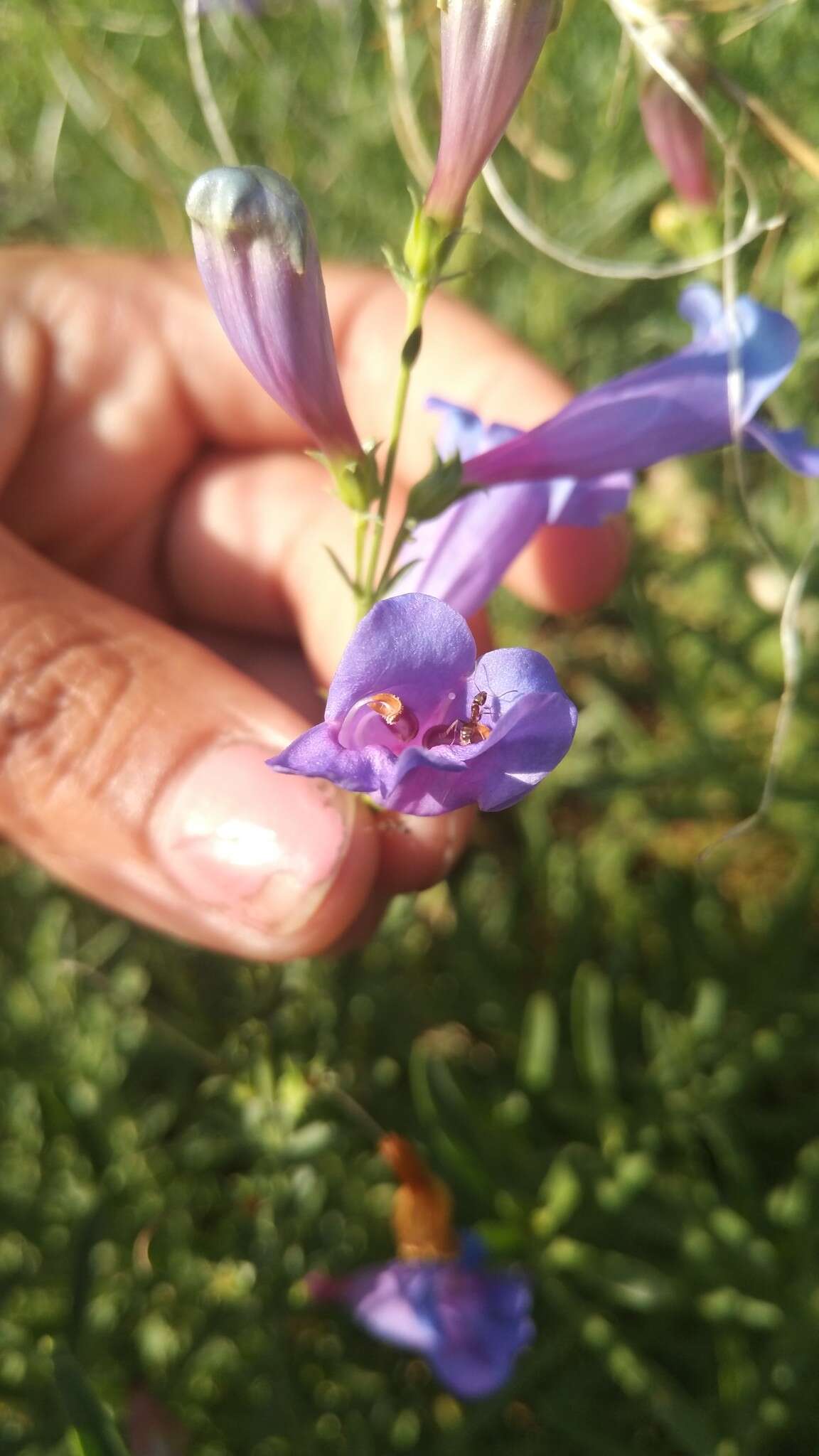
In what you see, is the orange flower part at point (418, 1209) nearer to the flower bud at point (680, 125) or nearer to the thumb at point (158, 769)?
the thumb at point (158, 769)

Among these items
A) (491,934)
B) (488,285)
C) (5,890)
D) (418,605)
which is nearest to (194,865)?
(418,605)

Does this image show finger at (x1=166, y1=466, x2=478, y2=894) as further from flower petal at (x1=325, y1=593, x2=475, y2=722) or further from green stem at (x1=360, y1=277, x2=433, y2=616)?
flower petal at (x1=325, y1=593, x2=475, y2=722)

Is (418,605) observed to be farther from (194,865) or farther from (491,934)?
(491,934)

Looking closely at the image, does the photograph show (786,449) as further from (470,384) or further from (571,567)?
(470,384)

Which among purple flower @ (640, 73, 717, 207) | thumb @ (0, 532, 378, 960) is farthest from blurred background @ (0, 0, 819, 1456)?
thumb @ (0, 532, 378, 960)

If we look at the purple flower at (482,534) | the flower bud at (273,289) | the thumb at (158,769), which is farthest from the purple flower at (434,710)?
the thumb at (158,769)
